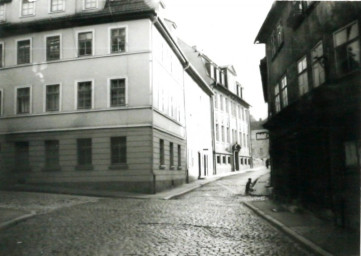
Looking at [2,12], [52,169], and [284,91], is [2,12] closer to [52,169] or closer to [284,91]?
[52,169]

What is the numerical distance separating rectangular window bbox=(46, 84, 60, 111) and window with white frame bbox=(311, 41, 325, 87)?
13.8 meters

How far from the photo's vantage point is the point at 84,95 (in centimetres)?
2153

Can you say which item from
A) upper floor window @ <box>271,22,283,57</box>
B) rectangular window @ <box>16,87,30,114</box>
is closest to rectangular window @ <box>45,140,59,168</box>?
rectangular window @ <box>16,87,30,114</box>

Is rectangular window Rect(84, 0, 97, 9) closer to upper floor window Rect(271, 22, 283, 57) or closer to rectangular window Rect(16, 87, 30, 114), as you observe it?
rectangular window Rect(16, 87, 30, 114)

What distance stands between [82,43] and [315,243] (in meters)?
17.3

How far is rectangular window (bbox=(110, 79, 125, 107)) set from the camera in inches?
831

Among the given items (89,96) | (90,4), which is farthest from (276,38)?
(89,96)

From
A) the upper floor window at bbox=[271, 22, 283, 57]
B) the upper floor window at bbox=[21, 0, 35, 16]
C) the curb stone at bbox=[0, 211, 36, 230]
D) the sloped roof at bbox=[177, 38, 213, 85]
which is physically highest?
the sloped roof at bbox=[177, 38, 213, 85]

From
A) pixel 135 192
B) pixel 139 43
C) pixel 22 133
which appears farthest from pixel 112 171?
pixel 139 43

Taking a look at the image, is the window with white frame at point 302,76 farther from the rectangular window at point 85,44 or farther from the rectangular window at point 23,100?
the rectangular window at point 23,100

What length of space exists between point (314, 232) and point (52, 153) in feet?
49.6

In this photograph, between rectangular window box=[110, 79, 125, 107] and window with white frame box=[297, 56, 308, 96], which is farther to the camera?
rectangular window box=[110, 79, 125, 107]

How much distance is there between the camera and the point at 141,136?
67.4ft

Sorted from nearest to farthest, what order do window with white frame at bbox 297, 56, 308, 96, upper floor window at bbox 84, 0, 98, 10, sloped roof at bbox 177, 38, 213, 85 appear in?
window with white frame at bbox 297, 56, 308, 96 < upper floor window at bbox 84, 0, 98, 10 < sloped roof at bbox 177, 38, 213, 85
